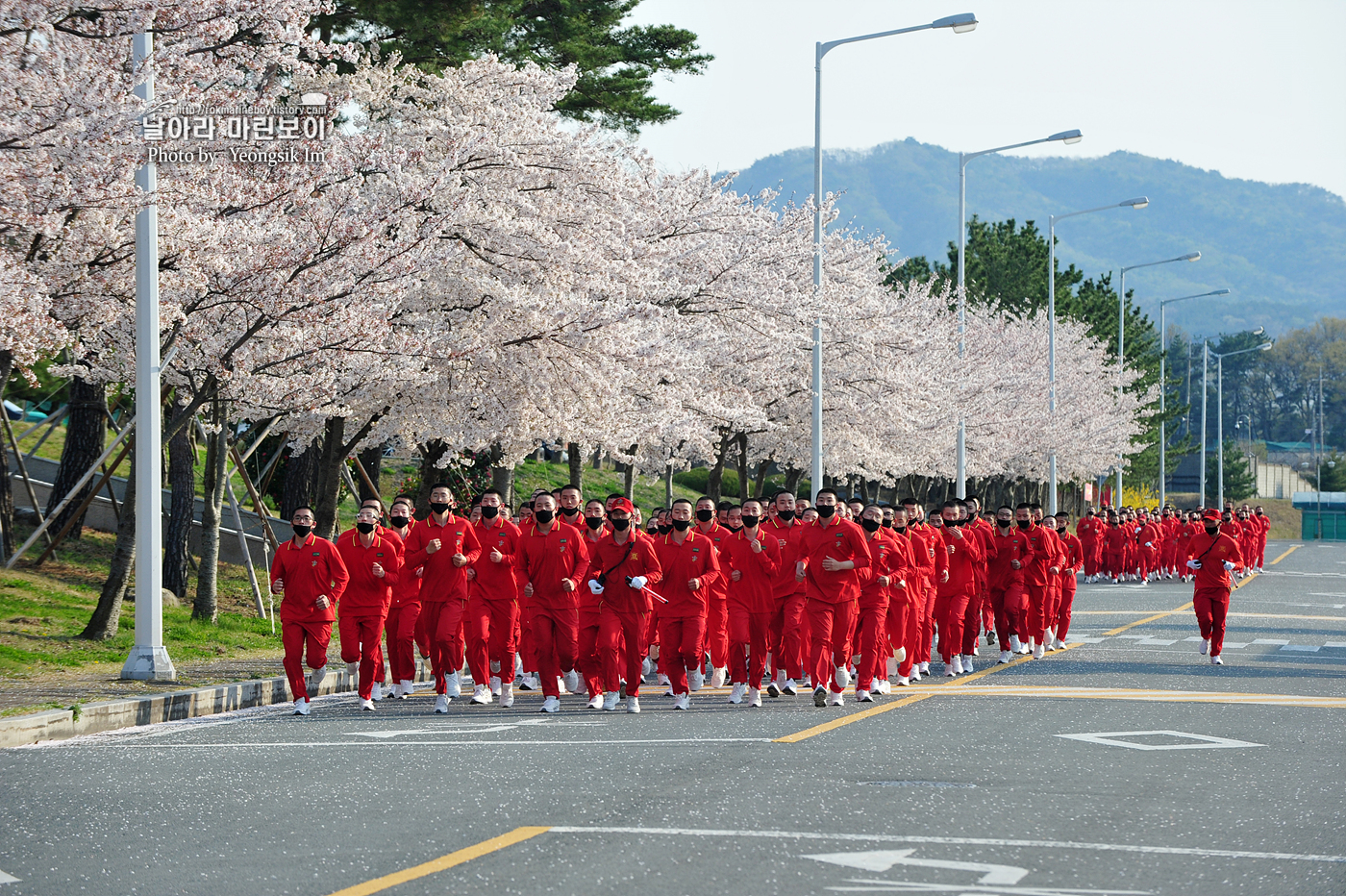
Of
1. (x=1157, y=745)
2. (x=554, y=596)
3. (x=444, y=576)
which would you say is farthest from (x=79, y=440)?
→ (x=1157, y=745)

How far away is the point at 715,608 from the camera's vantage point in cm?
1471

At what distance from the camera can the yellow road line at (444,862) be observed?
657 cm

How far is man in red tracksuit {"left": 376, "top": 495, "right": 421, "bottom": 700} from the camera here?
1486cm

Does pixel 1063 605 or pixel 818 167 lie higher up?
pixel 818 167

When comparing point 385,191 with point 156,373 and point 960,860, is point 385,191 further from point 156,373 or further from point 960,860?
point 960,860

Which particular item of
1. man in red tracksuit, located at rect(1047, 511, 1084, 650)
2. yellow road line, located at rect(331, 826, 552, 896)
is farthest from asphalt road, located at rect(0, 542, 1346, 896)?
man in red tracksuit, located at rect(1047, 511, 1084, 650)

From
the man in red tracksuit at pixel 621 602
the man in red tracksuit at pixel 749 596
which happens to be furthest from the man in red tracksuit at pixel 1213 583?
the man in red tracksuit at pixel 621 602

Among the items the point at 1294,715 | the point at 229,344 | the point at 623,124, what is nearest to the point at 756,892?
the point at 1294,715

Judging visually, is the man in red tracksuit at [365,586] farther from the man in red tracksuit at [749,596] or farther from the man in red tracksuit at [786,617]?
the man in red tracksuit at [786,617]

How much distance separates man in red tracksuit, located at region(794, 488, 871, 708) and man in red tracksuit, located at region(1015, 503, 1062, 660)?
5828 mm

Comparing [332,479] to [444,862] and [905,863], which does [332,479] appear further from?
[905,863]

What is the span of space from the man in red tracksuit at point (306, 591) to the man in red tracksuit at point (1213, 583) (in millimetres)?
10125

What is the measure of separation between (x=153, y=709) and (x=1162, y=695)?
9.07 metres

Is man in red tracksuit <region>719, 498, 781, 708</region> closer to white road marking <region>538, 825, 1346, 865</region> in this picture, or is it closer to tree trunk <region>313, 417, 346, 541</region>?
white road marking <region>538, 825, 1346, 865</region>
